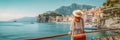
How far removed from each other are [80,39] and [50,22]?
9673cm

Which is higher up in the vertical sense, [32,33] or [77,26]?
[77,26]

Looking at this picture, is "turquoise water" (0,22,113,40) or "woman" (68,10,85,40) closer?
"woman" (68,10,85,40)

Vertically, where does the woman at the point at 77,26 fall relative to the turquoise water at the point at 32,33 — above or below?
above

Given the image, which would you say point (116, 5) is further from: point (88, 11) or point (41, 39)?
point (41, 39)

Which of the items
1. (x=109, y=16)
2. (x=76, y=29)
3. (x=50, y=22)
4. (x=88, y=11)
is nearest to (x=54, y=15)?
(x=50, y=22)

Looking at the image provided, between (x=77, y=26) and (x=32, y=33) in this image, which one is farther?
(x=32, y=33)

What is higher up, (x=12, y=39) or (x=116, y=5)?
(x=116, y=5)

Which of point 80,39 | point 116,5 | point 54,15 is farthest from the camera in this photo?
point 54,15

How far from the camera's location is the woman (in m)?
3.68

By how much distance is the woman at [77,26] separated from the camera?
3679mm

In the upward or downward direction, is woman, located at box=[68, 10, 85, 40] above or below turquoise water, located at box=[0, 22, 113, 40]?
above

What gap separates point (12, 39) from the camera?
134 feet

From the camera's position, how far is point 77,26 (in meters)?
3.76

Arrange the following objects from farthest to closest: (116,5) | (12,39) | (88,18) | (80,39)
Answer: (88,18), (116,5), (12,39), (80,39)
